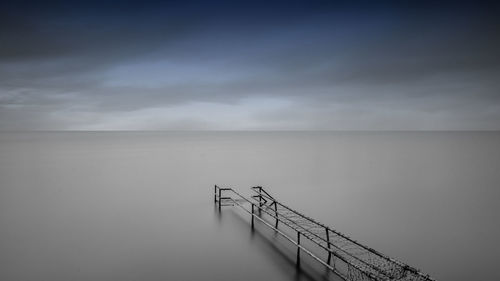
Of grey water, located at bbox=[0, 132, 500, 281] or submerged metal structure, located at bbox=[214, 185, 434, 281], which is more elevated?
submerged metal structure, located at bbox=[214, 185, 434, 281]

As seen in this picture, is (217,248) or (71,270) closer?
(71,270)

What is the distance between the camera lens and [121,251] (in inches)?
640

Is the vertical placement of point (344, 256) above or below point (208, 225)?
above

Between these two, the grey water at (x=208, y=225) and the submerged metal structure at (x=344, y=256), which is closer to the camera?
the submerged metal structure at (x=344, y=256)

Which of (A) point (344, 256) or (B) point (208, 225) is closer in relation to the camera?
(A) point (344, 256)

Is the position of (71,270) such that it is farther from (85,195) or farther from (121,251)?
(85,195)

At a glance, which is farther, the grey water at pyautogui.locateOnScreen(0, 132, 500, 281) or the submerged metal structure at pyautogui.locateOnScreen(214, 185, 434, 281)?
the grey water at pyautogui.locateOnScreen(0, 132, 500, 281)

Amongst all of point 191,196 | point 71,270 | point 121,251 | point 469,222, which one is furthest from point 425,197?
point 71,270

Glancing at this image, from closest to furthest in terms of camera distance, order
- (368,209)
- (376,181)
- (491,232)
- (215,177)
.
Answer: (491,232), (368,209), (376,181), (215,177)

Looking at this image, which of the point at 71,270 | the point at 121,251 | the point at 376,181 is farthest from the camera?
the point at 376,181

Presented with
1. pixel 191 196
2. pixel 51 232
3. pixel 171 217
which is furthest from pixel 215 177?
pixel 51 232

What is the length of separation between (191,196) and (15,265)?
16.6m

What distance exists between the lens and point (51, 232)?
19.2m

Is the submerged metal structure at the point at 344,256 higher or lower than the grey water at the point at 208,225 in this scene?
higher
